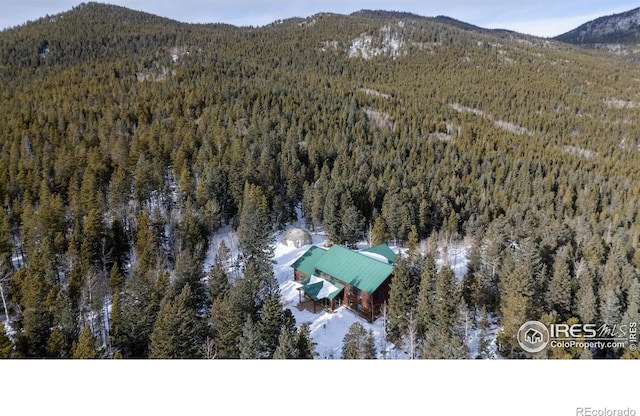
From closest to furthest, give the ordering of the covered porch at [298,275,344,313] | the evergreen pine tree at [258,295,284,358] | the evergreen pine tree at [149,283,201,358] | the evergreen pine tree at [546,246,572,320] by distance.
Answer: the evergreen pine tree at [149,283,201,358], the evergreen pine tree at [258,295,284,358], the evergreen pine tree at [546,246,572,320], the covered porch at [298,275,344,313]

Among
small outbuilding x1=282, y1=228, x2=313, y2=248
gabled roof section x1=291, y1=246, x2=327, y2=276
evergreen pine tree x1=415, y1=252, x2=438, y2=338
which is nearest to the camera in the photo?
evergreen pine tree x1=415, y1=252, x2=438, y2=338

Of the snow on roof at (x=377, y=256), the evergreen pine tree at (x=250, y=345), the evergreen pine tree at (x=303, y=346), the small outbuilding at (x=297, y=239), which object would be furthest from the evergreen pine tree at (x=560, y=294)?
the small outbuilding at (x=297, y=239)

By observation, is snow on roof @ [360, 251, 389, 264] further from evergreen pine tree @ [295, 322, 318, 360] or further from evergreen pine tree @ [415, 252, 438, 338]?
evergreen pine tree @ [295, 322, 318, 360]

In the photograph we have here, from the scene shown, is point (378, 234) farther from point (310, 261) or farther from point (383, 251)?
point (310, 261)


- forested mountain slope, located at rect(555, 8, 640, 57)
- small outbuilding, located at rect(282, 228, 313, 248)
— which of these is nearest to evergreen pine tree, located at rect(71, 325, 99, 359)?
small outbuilding, located at rect(282, 228, 313, 248)
